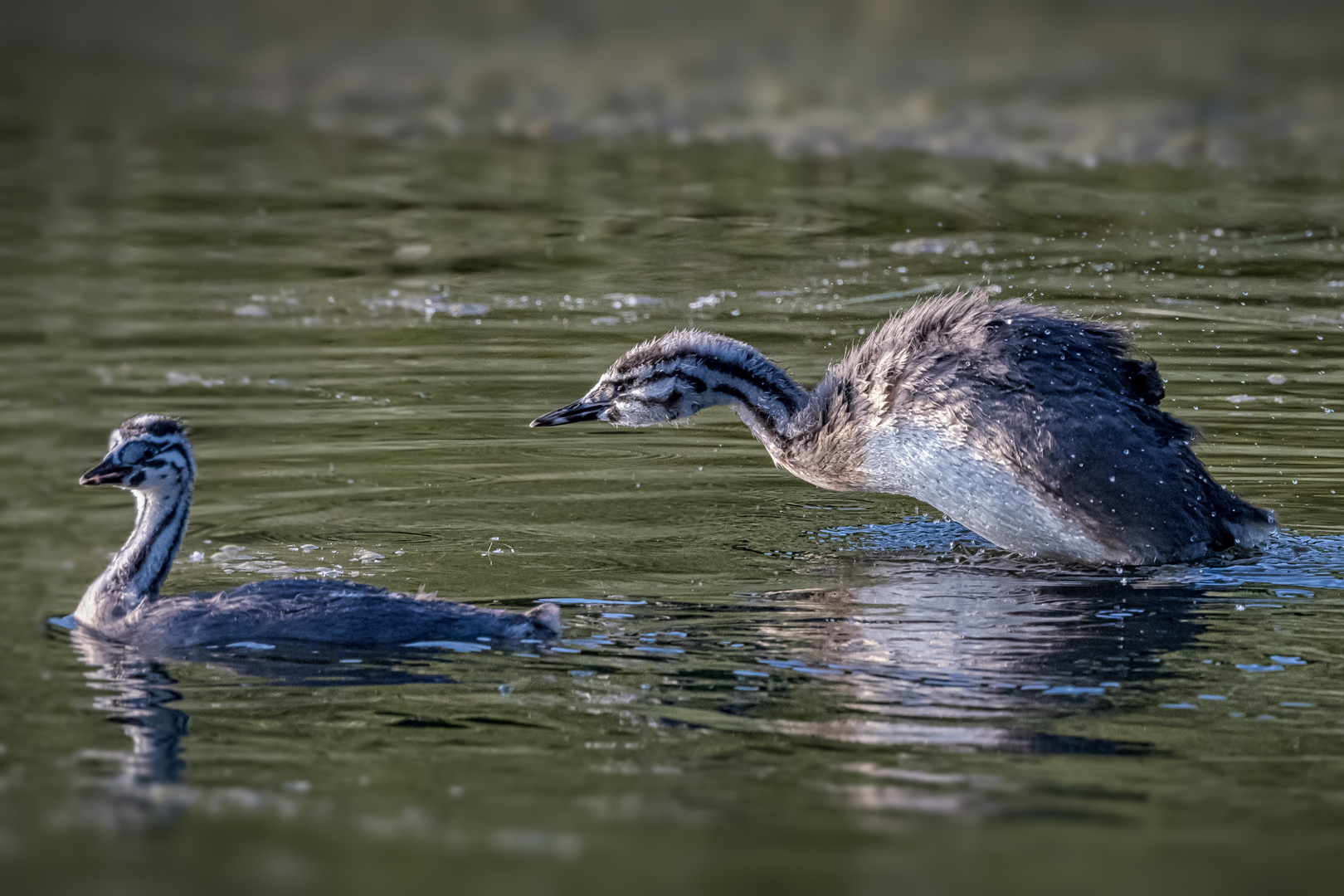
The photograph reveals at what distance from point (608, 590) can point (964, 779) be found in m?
2.58

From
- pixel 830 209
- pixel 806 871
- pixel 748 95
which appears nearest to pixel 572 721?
pixel 806 871

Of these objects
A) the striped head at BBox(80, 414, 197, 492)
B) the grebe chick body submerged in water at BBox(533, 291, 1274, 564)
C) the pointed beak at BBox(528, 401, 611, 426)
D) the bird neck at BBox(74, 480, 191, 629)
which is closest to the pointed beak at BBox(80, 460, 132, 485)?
the striped head at BBox(80, 414, 197, 492)

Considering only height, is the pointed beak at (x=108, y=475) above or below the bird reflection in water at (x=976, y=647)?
above

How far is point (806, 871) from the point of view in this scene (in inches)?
196

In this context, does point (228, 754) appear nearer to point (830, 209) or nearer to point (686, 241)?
point (686, 241)

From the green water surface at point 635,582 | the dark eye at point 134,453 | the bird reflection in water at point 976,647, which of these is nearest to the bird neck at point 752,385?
the green water surface at point 635,582

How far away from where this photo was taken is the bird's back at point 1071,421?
8680 mm

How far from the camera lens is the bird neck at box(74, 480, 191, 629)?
7578 mm

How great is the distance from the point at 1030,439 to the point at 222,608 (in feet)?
12.2

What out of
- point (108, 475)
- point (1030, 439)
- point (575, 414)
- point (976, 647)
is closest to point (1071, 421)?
point (1030, 439)

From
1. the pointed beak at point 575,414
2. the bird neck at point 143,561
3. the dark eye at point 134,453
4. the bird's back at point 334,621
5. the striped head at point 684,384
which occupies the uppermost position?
the striped head at point 684,384

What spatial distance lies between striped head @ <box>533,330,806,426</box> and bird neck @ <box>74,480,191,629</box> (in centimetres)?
238

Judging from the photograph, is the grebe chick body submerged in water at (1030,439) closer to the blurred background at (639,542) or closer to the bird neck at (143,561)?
the blurred background at (639,542)

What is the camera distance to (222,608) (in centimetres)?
727
